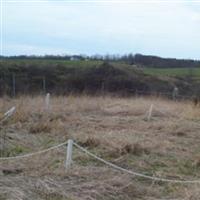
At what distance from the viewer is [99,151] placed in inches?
366

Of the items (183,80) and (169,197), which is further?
(183,80)

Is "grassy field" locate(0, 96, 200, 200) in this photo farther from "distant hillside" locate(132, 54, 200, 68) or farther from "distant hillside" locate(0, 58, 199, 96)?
"distant hillside" locate(132, 54, 200, 68)

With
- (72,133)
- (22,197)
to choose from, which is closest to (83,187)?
(22,197)

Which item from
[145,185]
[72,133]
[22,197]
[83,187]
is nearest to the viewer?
[22,197]

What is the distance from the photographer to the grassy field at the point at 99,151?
644 cm

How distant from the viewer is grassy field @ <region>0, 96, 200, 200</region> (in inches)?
253

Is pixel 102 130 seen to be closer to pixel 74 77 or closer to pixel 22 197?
pixel 22 197

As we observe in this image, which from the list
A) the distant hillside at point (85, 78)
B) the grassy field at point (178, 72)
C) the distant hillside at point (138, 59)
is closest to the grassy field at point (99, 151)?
the distant hillside at point (85, 78)

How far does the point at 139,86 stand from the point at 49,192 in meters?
24.4

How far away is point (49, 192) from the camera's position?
20.2ft

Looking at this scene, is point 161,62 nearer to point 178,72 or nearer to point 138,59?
point 138,59

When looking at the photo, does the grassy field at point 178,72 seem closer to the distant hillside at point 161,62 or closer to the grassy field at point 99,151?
the distant hillside at point 161,62

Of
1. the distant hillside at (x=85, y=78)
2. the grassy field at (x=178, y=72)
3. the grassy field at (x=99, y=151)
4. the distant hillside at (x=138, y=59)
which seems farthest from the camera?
the distant hillside at (x=138, y=59)

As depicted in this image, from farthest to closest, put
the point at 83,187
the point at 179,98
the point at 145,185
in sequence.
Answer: the point at 179,98 → the point at 145,185 → the point at 83,187
